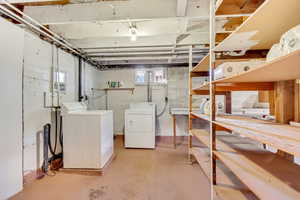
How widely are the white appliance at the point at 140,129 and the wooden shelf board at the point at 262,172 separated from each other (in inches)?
88.8

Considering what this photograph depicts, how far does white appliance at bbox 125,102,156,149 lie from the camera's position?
3.69m

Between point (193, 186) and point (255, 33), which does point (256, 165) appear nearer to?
point (255, 33)

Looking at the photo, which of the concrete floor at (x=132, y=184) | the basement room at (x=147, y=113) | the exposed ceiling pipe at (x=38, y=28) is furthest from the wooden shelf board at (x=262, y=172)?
the exposed ceiling pipe at (x=38, y=28)

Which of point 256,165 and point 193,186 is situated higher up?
point 256,165

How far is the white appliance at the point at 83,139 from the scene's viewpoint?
97.7 inches

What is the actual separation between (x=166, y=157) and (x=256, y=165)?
2156mm

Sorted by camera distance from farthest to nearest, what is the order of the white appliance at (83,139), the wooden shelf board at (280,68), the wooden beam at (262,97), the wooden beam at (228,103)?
the wooden beam at (262,97) < the wooden beam at (228,103) < the white appliance at (83,139) < the wooden shelf board at (280,68)

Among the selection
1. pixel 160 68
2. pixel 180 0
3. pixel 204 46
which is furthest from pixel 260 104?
pixel 180 0

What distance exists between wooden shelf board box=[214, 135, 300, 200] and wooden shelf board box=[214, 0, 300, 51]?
97 cm

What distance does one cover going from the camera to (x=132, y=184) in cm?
219

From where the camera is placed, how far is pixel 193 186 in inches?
83.8

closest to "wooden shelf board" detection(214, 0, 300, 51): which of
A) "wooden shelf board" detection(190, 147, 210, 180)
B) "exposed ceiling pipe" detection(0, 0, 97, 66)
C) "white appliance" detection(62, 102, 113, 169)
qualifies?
"wooden shelf board" detection(190, 147, 210, 180)

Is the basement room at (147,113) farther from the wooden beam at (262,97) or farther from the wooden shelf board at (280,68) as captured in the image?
the wooden beam at (262,97)

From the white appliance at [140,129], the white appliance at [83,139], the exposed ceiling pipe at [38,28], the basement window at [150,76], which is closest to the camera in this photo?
the exposed ceiling pipe at [38,28]
